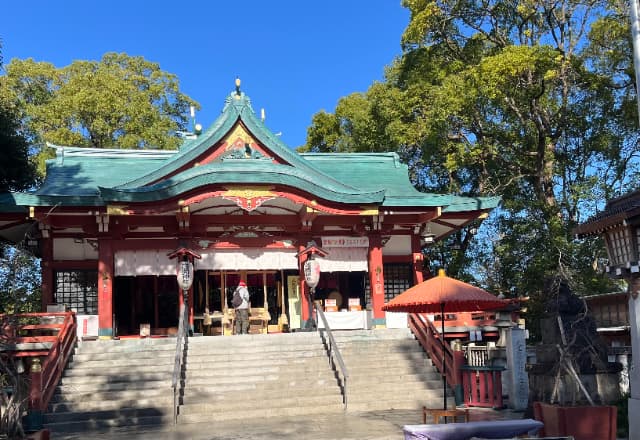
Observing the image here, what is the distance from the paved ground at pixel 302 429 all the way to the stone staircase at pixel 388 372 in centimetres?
62

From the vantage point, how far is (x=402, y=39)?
952 inches

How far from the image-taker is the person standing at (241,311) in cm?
1755

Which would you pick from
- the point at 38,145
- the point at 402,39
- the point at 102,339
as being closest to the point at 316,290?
the point at 102,339

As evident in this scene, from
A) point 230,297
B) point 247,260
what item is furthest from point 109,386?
point 230,297

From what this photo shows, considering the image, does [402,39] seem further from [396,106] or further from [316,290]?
[316,290]

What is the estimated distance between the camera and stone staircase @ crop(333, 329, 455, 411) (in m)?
13.3

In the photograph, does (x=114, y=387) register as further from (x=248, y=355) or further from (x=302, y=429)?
(x=302, y=429)

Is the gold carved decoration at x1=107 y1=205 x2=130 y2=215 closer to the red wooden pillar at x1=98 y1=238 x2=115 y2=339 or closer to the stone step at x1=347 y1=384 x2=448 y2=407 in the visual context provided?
the red wooden pillar at x1=98 y1=238 x2=115 y2=339

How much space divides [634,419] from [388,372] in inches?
236

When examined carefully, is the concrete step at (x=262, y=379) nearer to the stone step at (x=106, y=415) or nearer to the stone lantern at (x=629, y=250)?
the stone step at (x=106, y=415)

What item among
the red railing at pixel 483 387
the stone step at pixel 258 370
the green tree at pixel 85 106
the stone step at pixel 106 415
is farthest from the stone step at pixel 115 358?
the green tree at pixel 85 106

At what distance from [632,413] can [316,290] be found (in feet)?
39.7

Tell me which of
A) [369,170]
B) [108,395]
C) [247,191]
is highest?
[369,170]

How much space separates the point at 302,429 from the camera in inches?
435
